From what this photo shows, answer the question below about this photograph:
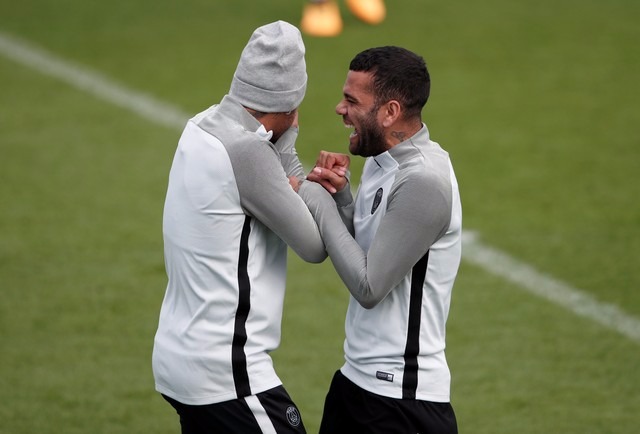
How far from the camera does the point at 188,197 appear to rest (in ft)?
11.9

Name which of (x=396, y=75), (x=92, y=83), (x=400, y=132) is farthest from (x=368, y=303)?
(x=92, y=83)

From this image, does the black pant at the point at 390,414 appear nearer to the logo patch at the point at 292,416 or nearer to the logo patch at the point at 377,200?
the logo patch at the point at 292,416

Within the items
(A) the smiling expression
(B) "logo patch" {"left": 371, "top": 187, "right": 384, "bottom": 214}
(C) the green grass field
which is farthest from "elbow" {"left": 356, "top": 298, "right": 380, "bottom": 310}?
(C) the green grass field

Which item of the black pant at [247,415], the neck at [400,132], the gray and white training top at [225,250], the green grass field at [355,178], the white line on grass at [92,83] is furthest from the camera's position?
the white line on grass at [92,83]

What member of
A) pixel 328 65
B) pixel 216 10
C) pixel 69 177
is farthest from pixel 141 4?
pixel 69 177

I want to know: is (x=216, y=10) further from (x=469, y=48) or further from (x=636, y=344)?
(x=636, y=344)

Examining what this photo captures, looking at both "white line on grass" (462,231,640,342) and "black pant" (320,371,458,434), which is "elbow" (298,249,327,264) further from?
"white line on grass" (462,231,640,342)

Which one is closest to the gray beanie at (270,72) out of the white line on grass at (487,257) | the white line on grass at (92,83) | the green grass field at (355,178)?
the green grass field at (355,178)

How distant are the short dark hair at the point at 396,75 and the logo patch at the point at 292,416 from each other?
39.1 inches

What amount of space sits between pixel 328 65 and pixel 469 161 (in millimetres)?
2671

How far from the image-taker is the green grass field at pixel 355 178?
6.06m

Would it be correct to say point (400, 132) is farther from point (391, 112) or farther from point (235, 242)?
point (235, 242)

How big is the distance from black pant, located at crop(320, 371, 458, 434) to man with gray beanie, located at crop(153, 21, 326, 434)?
283 millimetres

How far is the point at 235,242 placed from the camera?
3.63m
